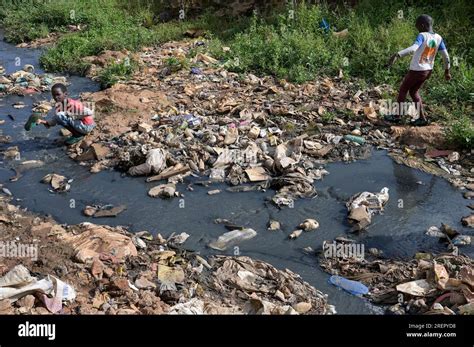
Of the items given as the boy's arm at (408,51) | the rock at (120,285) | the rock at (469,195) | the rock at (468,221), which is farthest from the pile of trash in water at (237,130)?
the rock at (120,285)

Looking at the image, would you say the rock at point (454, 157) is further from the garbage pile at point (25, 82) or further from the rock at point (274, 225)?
the garbage pile at point (25, 82)

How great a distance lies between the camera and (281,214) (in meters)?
5.34

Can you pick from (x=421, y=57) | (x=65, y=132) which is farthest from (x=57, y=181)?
(x=421, y=57)

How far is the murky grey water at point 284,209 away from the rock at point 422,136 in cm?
42

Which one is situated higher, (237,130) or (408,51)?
(408,51)

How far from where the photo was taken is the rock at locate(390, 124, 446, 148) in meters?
6.55

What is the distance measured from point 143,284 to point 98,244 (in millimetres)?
720

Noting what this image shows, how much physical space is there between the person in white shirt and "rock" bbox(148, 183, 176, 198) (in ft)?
9.90

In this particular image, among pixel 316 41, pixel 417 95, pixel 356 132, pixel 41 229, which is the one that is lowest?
pixel 41 229

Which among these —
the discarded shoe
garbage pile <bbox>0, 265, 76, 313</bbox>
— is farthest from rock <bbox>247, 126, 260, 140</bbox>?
garbage pile <bbox>0, 265, 76, 313</bbox>

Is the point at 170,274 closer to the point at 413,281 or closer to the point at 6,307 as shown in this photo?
the point at 6,307

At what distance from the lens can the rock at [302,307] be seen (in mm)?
3858

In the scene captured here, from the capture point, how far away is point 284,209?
5410 millimetres

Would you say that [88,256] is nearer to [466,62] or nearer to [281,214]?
[281,214]
